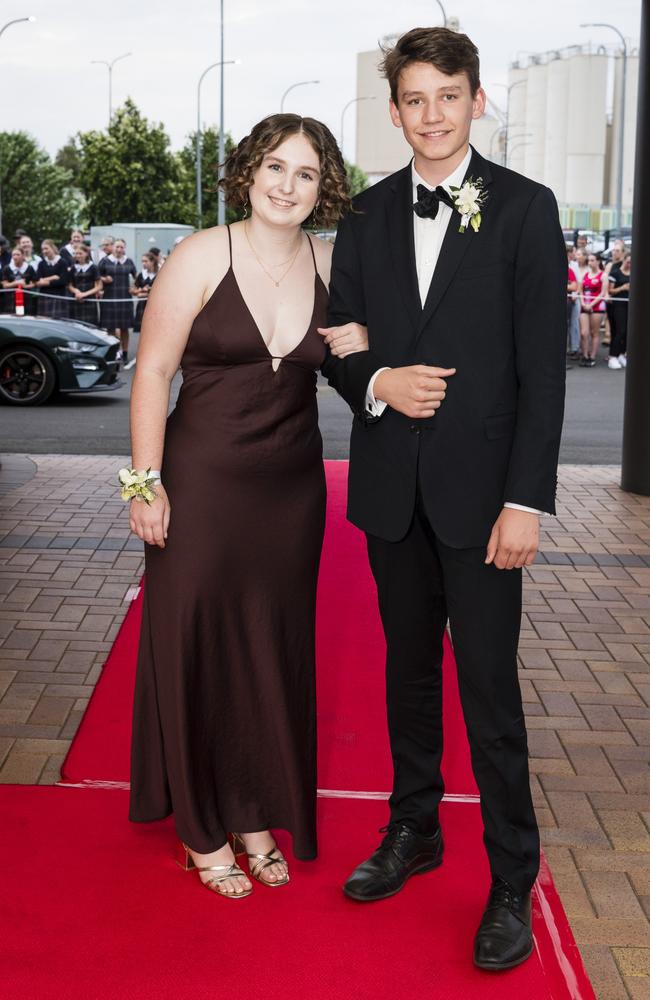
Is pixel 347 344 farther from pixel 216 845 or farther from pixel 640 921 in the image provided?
pixel 640 921

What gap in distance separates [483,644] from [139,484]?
3.03 feet

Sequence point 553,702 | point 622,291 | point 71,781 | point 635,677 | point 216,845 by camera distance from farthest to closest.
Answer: point 622,291, point 635,677, point 553,702, point 71,781, point 216,845

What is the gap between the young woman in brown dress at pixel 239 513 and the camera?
298 cm

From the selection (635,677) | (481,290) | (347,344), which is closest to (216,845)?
(347,344)

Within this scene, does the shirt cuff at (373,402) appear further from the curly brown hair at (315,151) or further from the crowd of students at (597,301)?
the crowd of students at (597,301)

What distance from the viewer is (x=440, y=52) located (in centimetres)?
271

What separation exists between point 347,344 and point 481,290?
377mm

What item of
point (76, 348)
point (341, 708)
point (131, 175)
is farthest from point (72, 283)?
point (131, 175)

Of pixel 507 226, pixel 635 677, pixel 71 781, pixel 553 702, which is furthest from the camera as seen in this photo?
pixel 635 677

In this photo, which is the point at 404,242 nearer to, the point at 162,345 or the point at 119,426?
the point at 162,345

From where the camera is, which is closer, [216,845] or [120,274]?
[216,845]

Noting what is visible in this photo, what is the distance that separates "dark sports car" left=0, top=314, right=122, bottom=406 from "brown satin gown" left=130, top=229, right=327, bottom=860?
1021 cm

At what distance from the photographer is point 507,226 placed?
271 cm

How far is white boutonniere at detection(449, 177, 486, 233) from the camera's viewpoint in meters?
2.72
